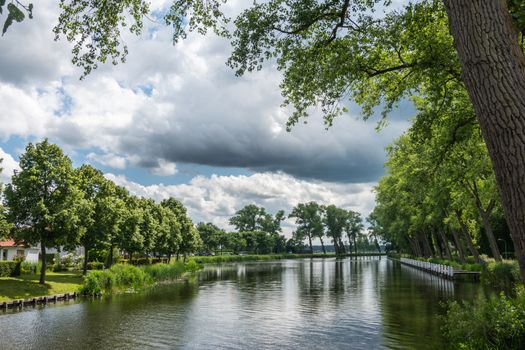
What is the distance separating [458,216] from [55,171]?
37172 millimetres

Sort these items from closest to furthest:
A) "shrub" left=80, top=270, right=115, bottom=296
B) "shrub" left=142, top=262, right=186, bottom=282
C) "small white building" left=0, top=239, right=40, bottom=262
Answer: "shrub" left=80, top=270, right=115, bottom=296 → "shrub" left=142, top=262, right=186, bottom=282 → "small white building" left=0, top=239, right=40, bottom=262

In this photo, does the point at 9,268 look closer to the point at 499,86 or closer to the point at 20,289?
the point at 20,289

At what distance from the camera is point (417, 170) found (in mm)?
23219

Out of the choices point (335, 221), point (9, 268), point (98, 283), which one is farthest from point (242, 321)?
point (335, 221)

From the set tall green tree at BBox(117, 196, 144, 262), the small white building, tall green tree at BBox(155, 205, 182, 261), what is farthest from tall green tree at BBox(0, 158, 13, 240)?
the small white building

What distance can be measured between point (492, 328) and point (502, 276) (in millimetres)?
23310

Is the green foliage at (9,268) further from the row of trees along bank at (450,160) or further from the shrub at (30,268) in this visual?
the row of trees along bank at (450,160)

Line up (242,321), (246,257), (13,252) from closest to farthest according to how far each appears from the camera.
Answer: (242,321) < (13,252) < (246,257)

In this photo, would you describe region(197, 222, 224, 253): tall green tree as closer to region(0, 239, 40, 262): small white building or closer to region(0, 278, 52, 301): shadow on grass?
region(0, 239, 40, 262): small white building

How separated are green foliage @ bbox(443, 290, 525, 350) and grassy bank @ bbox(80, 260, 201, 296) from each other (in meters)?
31.0

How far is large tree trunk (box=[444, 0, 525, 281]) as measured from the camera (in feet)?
13.8

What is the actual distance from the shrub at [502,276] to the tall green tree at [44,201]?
106 feet

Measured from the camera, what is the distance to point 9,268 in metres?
40.7

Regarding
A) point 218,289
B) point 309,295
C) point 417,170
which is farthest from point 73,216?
point 417,170
